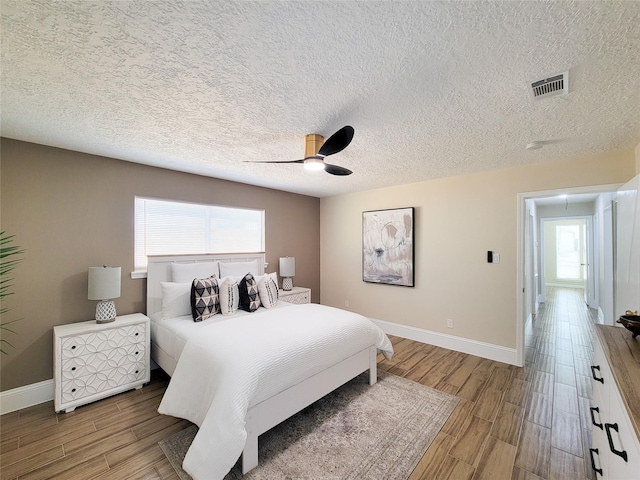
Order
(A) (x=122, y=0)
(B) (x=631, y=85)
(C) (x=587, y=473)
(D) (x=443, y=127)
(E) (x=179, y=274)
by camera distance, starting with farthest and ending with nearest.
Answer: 1. (E) (x=179, y=274)
2. (D) (x=443, y=127)
3. (C) (x=587, y=473)
4. (B) (x=631, y=85)
5. (A) (x=122, y=0)

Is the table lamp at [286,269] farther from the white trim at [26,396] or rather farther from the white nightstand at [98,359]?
the white trim at [26,396]

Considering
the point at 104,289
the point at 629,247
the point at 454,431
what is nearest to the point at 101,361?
the point at 104,289

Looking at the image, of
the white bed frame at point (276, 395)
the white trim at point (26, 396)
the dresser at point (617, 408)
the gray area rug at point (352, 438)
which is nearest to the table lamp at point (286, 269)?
the white bed frame at point (276, 395)

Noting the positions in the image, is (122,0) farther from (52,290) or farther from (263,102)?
(52,290)

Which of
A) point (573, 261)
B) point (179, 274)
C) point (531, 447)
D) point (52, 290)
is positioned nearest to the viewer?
point (531, 447)

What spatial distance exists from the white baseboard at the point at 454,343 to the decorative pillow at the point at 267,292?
2136 mm

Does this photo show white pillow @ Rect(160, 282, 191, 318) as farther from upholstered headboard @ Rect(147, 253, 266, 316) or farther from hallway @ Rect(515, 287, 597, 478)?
hallway @ Rect(515, 287, 597, 478)

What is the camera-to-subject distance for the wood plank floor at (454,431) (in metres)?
1.75

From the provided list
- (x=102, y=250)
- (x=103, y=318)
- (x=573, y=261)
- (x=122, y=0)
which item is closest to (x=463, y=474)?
(x=122, y=0)

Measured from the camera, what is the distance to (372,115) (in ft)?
6.47

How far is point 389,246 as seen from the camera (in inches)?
174

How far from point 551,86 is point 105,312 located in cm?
409

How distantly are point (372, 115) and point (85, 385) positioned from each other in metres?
3.48

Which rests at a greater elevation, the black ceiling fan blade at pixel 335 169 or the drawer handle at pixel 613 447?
the black ceiling fan blade at pixel 335 169
